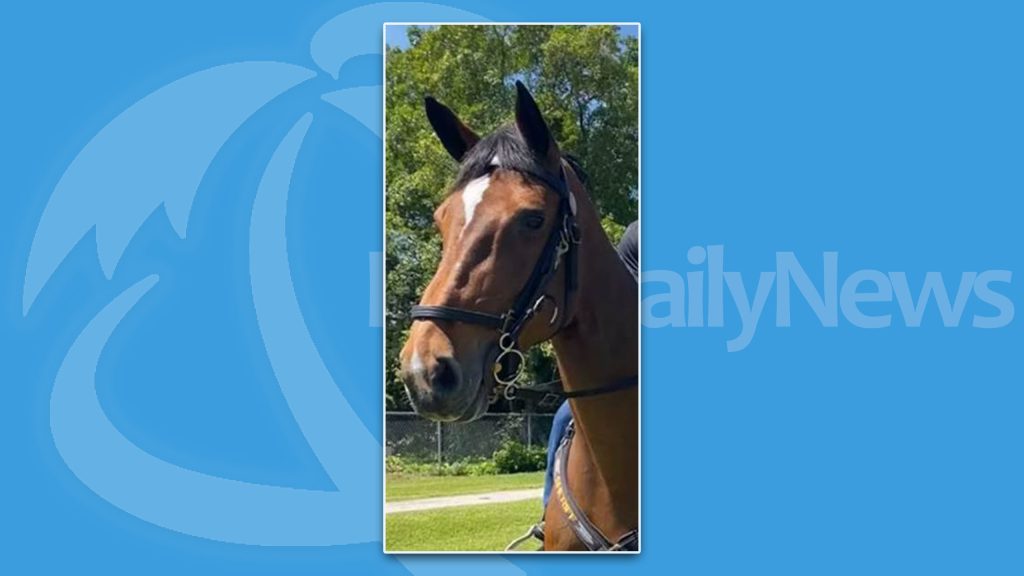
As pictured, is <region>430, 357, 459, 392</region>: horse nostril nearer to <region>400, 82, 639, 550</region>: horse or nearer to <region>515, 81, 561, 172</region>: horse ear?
<region>400, 82, 639, 550</region>: horse

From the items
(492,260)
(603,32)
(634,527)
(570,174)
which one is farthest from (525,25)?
(634,527)

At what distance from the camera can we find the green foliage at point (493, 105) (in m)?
4.60

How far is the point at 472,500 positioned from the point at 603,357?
122cm

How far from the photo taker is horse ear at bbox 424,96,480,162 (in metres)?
4.02

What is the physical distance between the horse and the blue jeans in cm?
24

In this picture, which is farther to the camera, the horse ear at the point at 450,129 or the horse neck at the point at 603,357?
the horse ear at the point at 450,129

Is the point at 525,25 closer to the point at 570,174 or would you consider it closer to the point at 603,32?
the point at 603,32

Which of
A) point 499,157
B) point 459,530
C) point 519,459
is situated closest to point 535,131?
point 499,157

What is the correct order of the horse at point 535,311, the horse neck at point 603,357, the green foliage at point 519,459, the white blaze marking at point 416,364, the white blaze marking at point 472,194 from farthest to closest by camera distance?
the green foliage at point 519,459
the horse neck at point 603,357
the white blaze marking at point 472,194
the horse at point 535,311
the white blaze marking at point 416,364

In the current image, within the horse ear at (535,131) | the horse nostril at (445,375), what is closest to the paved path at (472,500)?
the horse nostril at (445,375)

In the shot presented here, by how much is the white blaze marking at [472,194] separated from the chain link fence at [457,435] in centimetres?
115

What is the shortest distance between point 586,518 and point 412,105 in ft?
6.76

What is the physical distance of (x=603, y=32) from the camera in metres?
4.66

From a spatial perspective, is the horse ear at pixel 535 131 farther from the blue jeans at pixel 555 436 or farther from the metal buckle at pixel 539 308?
the blue jeans at pixel 555 436
